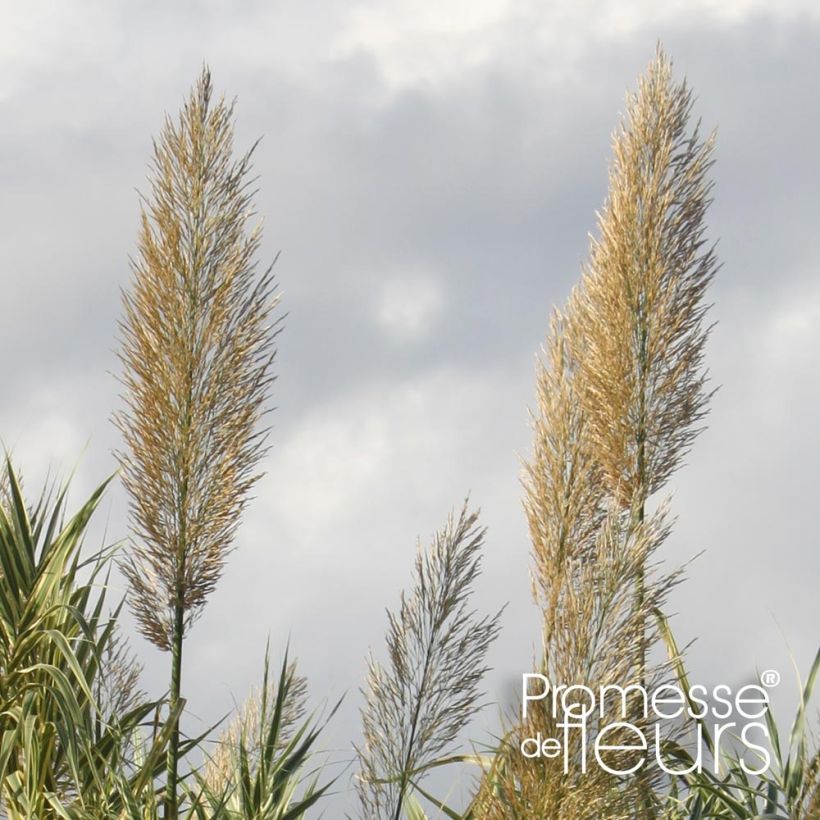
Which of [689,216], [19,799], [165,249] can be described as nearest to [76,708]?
[19,799]

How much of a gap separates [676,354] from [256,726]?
2130mm

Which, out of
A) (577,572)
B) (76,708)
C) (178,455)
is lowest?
(76,708)

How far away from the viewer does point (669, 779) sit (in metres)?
4.07

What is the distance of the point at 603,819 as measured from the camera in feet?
11.3

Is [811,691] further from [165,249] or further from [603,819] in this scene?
[165,249]

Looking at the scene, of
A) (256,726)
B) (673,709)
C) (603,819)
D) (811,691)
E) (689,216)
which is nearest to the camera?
(603,819)

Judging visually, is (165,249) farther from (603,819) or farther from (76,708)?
(603,819)

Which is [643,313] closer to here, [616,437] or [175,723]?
[616,437]

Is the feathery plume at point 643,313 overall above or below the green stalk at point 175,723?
above

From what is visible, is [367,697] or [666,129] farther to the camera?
[666,129]

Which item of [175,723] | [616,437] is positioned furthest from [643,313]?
[175,723]

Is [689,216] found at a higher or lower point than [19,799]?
higher

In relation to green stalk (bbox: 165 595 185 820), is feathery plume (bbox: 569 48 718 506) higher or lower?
higher

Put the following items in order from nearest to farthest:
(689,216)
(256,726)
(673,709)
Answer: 1. (673,709)
2. (689,216)
3. (256,726)
